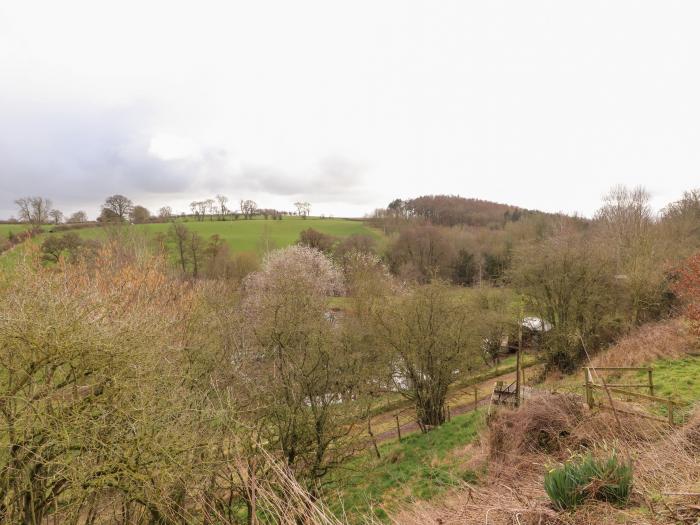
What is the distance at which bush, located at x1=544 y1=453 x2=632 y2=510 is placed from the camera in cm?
407

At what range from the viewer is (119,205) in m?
44.0

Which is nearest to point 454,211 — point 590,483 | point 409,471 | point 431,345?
point 431,345

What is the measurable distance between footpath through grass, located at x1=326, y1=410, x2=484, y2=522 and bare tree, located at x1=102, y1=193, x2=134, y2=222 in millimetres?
41011

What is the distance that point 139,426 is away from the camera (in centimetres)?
558

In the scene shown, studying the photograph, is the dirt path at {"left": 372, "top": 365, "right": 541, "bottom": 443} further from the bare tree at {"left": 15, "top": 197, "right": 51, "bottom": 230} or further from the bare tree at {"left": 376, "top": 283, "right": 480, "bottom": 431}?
the bare tree at {"left": 15, "top": 197, "right": 51, "bottom": 230}

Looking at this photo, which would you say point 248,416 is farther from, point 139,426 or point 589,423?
point 589,423

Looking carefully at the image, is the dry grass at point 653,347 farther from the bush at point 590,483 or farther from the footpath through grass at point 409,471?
the bush at point 590,483

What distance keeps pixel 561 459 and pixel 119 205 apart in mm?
49306

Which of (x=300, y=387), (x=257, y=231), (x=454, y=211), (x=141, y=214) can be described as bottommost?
(x=300, y=387)

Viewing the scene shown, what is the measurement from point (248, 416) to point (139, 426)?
508cm

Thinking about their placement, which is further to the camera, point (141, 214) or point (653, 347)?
point (141, 214)

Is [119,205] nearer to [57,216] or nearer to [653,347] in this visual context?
[57,216]

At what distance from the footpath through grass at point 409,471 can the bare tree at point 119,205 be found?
41.0 m

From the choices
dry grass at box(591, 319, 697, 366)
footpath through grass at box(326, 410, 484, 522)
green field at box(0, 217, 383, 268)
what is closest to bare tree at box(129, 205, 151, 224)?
green field at box(0, 217, 383, 268)
